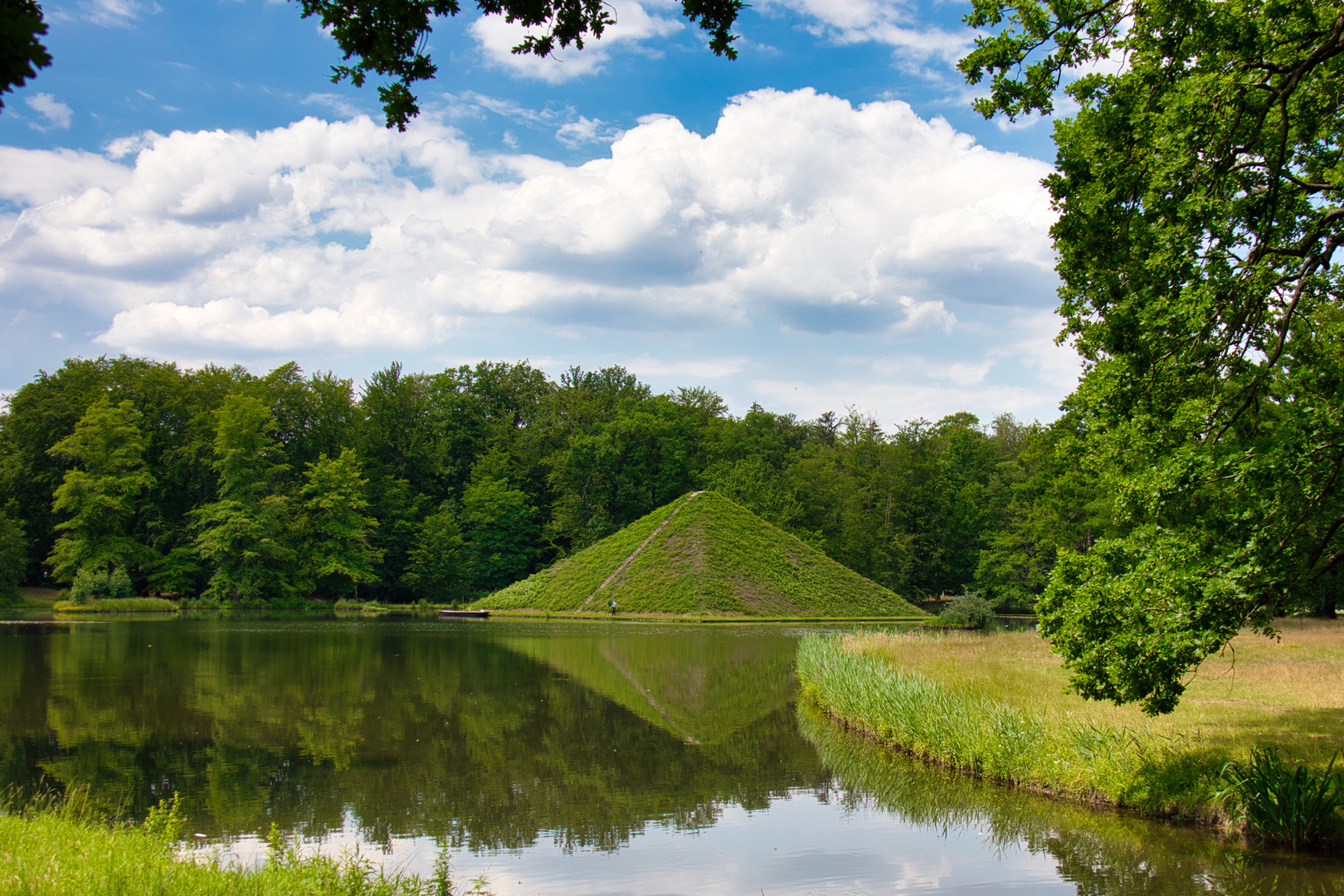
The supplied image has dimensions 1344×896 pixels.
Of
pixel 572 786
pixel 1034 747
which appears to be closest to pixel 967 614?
pixel 1034 747

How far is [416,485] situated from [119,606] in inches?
943

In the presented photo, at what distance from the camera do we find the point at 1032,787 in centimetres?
1108

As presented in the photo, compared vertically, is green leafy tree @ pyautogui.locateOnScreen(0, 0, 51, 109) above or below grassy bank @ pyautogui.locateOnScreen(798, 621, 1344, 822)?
→ above

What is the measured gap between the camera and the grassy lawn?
11039 millimetres

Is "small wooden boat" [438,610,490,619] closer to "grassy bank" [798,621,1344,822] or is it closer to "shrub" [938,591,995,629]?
"shrub" [938,591,995,629]

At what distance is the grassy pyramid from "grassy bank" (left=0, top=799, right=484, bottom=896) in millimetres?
37930

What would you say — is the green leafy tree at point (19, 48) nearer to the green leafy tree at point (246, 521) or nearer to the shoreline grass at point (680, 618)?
the shoreline grass at point (680, 618)

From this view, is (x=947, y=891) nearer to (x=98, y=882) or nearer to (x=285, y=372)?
(x=98, y=882)

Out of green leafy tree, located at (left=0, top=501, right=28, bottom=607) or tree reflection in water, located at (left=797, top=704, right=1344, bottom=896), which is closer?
tree reflection in water, located at (left=797, top=704, right=1344, bottom=896)

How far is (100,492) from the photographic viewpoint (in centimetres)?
4969

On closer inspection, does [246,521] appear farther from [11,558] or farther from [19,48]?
[19,48]

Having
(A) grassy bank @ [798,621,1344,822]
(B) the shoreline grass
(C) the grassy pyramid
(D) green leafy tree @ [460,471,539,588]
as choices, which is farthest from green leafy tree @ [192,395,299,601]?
(A) grassy bank @ [798,621,1344,822]

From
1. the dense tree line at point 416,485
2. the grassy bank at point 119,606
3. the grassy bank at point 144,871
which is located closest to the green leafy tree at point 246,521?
the dense tree line at point 416,485

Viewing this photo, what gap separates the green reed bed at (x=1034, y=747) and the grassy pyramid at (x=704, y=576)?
3001 cm
